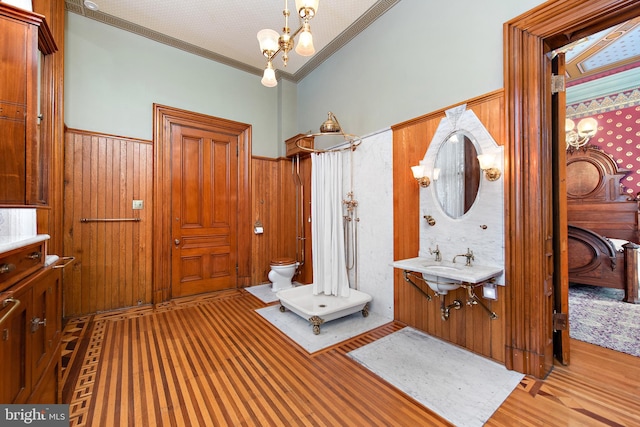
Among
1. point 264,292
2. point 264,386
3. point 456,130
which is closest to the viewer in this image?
point 264,386

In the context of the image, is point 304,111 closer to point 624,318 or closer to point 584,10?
point 584,10

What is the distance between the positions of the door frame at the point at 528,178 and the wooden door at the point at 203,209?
3.42 metres

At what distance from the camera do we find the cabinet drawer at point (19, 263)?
952mm

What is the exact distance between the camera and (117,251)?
3.14 m

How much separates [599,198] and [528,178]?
11.6 ft

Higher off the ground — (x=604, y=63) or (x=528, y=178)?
(x=604, y=63)

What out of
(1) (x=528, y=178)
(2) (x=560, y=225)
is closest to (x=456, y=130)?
(1) (x=528, y=178)

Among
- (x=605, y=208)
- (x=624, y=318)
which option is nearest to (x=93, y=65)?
(x=624, y=318)

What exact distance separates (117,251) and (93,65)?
2.18 metres

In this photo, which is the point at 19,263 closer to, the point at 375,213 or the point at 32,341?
the point at 32,341

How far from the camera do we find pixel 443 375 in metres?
1.88

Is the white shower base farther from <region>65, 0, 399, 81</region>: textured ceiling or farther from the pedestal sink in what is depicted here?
<region>65, 0, 399, 81</region>: textured ceiling

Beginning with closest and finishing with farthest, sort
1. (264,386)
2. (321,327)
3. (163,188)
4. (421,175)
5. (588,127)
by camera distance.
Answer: (264,386) → (421,175) → (321,327) → (163,188) → (588,127)

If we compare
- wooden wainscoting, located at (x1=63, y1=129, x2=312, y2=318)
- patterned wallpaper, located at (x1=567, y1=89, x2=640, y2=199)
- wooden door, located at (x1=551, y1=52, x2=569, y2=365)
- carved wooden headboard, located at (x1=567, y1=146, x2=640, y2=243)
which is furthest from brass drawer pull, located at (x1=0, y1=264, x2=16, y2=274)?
patterned wallpaper, located at (x1=567, y1=89, x2=640, y2=199)
